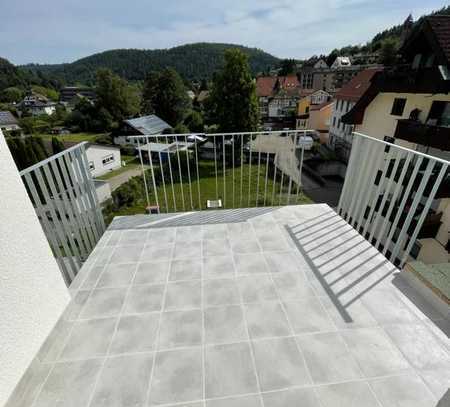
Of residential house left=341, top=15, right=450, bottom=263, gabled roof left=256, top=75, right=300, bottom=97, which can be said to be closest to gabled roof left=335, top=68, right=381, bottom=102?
residential house left=341, top=15, right=450, bottom=263

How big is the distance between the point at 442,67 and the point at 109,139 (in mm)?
22573

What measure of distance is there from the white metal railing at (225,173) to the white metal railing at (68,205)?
24.9 inches

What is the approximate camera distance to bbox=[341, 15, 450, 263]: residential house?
6168 mm

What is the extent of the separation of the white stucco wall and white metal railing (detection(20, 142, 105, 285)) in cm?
27

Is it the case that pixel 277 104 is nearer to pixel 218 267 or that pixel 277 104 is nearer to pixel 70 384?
pixel 218 267

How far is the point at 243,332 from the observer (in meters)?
1.48

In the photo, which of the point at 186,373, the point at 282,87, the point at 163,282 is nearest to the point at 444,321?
the point at 186,373

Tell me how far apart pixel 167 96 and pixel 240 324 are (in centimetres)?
2596

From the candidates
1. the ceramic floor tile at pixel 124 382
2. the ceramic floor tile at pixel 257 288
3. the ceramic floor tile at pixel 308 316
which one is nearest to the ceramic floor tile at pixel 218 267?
the ceramic floor tile at pixel 257 288

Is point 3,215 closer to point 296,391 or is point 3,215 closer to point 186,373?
point 186,373

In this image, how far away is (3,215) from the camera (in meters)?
1.17

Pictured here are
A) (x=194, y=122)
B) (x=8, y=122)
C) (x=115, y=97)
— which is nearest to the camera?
(x=194, y=122)

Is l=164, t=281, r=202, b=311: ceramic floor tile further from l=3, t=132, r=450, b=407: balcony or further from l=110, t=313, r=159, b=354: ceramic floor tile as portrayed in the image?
l=110, t=313, r=159, b=354: ceramic floor tile

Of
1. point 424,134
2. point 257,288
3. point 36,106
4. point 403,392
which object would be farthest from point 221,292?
point 36,106
